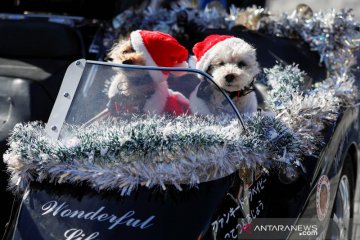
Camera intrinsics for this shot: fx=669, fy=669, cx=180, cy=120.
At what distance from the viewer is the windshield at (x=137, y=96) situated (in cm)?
223

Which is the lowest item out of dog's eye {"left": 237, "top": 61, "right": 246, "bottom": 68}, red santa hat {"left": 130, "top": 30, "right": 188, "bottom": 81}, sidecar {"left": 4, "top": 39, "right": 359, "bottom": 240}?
sidecar {"left": 4, "top": 39, "right": 359, "bottom": 240}

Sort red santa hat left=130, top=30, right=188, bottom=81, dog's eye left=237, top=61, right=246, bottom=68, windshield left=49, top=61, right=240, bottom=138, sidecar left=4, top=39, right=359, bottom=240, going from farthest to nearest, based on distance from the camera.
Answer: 1. dog's eye left=237, top=61, right=246, bottom=68
2. red santa hat left=130, top=30, right=188, bottom=81
3. windshield left=49, top=61, right=240, bottom=138
4. sidecar left=4, top=39, right=359, bottom=240

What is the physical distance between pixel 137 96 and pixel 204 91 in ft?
0.74

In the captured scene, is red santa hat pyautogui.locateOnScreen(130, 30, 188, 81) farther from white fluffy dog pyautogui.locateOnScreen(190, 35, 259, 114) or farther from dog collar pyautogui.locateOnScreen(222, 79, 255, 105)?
dog collar pyautogui.locateOnScreen(222, 79, 255, 105)

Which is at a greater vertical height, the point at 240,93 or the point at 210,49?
the point at 210,49

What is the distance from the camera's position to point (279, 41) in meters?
3.62

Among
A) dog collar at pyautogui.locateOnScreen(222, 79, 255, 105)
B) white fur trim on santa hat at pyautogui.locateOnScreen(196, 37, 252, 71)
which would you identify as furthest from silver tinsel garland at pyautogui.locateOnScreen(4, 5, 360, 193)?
white fur trim on santa hat at pyautogui.locateOnScreen(196, 37, 252, 71)

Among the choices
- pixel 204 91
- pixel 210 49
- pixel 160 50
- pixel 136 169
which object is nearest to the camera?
pixel 136 169

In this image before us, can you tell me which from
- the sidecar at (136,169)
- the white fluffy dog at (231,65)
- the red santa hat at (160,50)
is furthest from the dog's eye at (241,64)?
the sidecar at (136,169)

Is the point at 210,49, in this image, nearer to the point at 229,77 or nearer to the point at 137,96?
the point at 229,77

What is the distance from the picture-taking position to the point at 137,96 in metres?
2.25

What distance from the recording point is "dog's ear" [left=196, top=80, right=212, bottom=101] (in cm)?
224

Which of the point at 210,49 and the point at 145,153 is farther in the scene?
the point at 210,49

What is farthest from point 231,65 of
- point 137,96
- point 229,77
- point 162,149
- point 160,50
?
point 162,149
